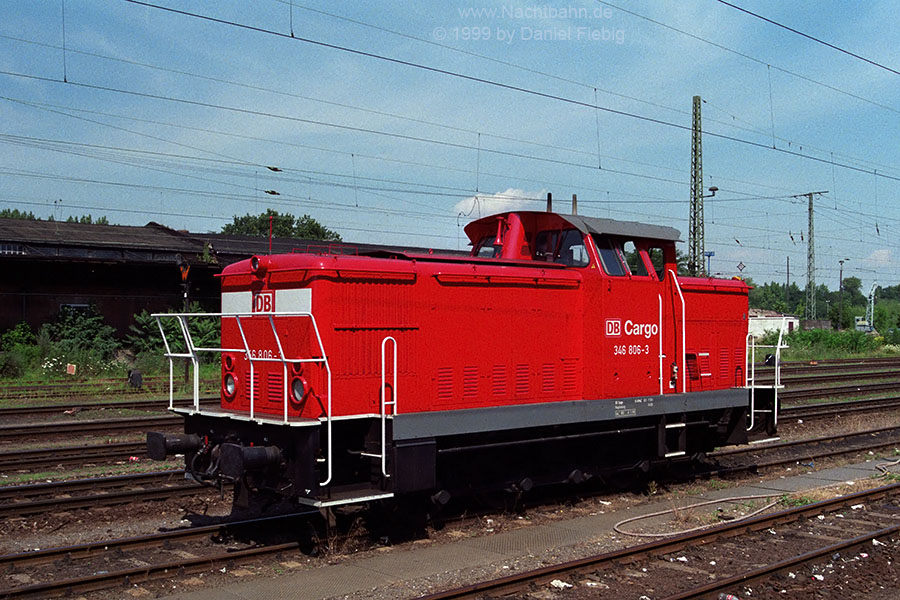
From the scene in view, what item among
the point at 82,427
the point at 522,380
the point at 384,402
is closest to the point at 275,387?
the point at 384,402

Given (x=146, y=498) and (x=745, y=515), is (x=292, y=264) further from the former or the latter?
(x=745, y=515)

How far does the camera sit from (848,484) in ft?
35.2

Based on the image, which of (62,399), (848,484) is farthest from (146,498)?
(62,399)

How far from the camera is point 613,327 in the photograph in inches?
370

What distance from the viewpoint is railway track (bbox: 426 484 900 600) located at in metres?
6.27

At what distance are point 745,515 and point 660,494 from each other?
4.86 ft

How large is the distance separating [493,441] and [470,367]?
2.71 feet

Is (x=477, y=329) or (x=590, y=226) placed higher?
(x=590, y=226)

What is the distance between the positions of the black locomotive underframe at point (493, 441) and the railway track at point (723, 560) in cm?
154

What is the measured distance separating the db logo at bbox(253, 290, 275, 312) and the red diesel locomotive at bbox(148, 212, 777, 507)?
0.07 ft

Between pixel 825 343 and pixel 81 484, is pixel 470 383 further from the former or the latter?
pixel 825 343

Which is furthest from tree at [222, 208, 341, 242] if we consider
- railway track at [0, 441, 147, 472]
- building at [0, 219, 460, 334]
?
railway track at [0, 441, 147, 472]

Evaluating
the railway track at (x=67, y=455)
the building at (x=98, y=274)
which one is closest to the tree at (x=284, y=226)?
the building at (x=98, y=274)

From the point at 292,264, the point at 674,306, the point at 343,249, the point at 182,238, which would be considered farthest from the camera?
the point at 182,238
